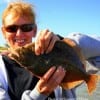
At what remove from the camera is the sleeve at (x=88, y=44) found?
561 centimetres

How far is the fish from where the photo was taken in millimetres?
4613

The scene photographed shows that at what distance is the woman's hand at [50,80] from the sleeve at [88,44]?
755 mm

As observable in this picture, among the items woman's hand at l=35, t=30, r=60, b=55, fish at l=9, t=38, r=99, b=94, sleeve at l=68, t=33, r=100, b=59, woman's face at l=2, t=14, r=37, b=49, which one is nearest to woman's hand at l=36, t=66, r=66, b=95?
fish at l=9, t=38, r=99, b=94

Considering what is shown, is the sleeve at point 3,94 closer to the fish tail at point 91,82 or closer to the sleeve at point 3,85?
the sleeve at point 3,85

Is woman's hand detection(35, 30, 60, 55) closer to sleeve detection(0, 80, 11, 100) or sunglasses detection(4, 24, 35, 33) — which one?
sunglasses detection(4, 24, 35, 33)

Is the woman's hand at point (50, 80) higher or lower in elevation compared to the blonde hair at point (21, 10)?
lower

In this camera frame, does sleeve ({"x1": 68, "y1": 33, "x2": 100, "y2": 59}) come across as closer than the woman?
No

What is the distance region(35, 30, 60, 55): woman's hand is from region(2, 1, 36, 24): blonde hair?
102 cm

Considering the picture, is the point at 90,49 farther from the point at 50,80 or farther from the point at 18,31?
the point at 18,31

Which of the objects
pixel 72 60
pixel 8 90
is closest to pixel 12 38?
pixel 8 90

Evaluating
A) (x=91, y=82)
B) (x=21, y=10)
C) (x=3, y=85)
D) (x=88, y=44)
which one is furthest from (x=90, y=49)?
(x=3, y=85)

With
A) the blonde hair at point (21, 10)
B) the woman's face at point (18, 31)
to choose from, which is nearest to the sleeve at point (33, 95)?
the woman's face at point (18, 31)

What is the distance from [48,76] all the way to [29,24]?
3.52ft

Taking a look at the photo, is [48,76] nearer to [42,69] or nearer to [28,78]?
[42,69]
